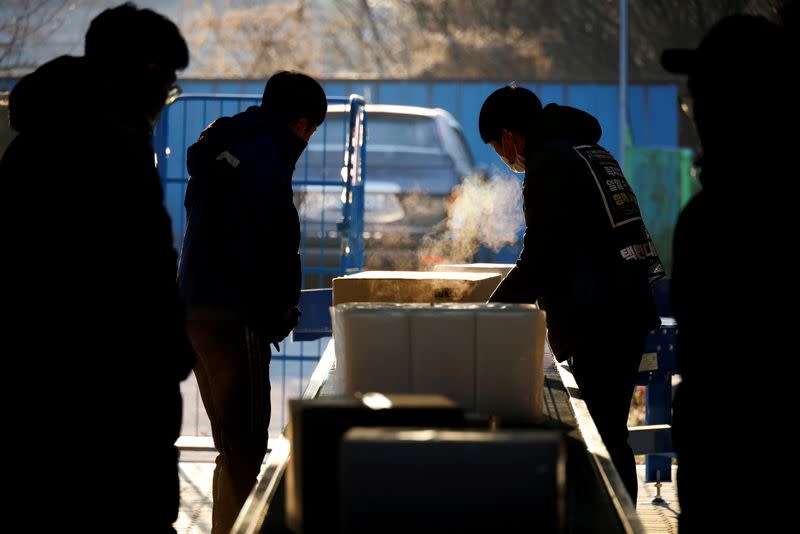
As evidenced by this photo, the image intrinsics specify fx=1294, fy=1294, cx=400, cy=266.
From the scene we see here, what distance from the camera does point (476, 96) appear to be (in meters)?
20.4

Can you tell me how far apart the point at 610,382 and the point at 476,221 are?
235 inches

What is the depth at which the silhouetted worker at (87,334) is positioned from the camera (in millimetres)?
2682

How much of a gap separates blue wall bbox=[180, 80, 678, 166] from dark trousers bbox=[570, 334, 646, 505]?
14618mm

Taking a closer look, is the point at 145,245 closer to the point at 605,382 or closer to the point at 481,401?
the point at 481,401

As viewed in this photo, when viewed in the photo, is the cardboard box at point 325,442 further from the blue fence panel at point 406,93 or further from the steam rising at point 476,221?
the blue fence panel at point 406,93

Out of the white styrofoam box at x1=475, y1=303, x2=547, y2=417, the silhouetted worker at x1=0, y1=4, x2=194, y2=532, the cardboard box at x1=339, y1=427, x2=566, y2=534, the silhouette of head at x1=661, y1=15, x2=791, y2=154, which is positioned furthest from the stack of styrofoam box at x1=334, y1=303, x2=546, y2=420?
the cardboard box at x1=339, y1=427, x2=566, y2=534

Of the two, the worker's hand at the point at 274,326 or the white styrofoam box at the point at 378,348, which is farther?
the worker's hand at the point at 274,326

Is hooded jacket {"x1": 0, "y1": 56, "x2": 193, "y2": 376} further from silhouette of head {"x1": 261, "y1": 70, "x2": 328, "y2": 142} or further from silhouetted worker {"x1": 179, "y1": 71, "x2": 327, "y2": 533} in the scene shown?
silhouette of head {"x1": 261, "y1": 70, "x2": 328, "y2": 142}

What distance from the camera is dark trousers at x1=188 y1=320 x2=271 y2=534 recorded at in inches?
170

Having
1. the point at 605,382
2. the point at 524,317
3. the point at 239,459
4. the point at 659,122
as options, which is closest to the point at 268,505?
the point at 524,317

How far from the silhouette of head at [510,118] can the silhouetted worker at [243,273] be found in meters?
0.63

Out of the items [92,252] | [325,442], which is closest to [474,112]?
[92,252]

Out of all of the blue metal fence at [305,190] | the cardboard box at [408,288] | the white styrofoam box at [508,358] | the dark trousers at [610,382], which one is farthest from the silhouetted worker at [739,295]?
the blue metal fence at [305,190]

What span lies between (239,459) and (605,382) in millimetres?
1283
